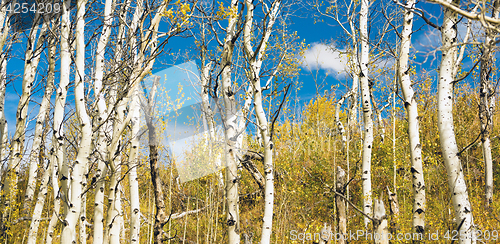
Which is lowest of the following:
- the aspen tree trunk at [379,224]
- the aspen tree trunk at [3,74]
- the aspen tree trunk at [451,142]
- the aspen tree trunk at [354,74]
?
the aspen tree trunk at [379,224]

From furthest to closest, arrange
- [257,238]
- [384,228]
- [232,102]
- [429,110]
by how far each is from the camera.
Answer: [429,110]
[257,238]
[232,102]
[384,228]

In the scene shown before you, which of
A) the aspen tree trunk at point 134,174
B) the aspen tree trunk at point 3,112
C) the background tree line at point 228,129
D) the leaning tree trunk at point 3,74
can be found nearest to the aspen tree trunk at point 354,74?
the background tree line at point 228,129

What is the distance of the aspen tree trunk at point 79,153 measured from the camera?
3.74 meters

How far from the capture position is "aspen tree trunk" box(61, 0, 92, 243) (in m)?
3.74

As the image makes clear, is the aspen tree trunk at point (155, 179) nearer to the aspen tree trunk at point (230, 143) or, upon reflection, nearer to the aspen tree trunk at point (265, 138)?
the aspen tree trunk at point (230, 143)

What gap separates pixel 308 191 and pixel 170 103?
17.5ft

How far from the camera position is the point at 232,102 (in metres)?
5.16

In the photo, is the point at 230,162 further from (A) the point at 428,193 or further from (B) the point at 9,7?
(A) the point at 428,193

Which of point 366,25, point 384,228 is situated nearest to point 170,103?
point 366,25

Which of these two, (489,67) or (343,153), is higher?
(489,67)

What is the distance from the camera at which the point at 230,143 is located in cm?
495

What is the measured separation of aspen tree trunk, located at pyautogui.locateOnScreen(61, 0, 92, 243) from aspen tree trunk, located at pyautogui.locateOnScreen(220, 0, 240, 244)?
6.80 ft

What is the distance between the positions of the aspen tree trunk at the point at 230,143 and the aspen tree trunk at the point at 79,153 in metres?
2.07

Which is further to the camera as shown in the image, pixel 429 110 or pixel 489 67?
pixel 429 110
